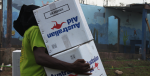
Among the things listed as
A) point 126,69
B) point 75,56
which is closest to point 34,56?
point 75,56

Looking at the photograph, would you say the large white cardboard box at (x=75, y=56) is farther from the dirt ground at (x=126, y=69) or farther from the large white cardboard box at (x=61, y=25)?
the dirt ground at (x=126, y=69)

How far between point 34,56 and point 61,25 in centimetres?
35

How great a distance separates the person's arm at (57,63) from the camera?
3.86 feet

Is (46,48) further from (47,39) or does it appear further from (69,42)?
(69,42)

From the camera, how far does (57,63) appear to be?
1.19m

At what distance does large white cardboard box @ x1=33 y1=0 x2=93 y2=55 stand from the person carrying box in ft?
0.24

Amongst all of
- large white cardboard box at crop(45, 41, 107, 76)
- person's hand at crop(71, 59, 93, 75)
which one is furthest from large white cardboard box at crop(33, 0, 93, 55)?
person's hand at crop(71, 59, 93, 75)

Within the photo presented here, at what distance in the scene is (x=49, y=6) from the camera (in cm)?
129

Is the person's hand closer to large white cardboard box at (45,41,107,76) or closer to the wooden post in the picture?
large white cardboard box at (45,41,107,76)

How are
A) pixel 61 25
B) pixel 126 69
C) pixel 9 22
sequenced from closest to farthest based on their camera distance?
pixel 61 25 < pixel 126 69 < pixel 9 22

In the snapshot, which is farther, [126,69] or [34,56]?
[126,69]

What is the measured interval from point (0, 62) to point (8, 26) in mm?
2058

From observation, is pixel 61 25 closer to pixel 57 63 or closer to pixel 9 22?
pixel 57 63

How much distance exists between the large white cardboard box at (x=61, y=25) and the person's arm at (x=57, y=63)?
10 cm
